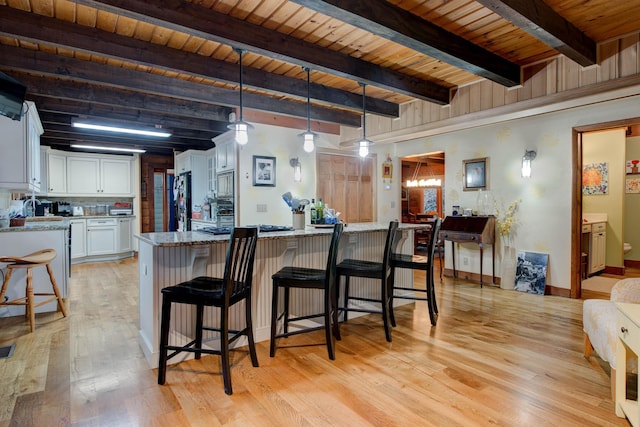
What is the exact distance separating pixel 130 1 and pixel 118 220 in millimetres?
6104

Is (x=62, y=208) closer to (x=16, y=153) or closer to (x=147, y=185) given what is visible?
(x=147, y=185)

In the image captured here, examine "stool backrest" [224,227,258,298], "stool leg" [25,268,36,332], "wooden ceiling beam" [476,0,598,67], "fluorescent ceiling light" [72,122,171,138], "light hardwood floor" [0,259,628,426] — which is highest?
"wooden ceiling beam" [476,0,598,67]

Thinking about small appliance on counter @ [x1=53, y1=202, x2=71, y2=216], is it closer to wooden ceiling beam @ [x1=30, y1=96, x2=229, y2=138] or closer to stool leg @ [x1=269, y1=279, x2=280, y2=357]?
wooden ceiling beam @ [x1=30, y1=96, x2=229, y2=138]

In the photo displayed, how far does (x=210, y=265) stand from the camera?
2711 millimetres

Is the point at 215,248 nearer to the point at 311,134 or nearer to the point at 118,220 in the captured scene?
the point at 311,134

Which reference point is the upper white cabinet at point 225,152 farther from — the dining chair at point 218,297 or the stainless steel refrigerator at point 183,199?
the dining chair at point 218,297

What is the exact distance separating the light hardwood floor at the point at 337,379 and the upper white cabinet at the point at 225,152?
2787 mm

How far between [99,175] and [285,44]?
6331 millimetres

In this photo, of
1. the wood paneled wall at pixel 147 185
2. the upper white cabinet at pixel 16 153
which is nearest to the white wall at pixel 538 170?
the upper white cabinet at pixel 16 153

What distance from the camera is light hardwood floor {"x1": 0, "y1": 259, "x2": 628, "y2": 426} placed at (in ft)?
6.28

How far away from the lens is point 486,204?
16.9 ft

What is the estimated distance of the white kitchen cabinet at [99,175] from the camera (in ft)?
23.5

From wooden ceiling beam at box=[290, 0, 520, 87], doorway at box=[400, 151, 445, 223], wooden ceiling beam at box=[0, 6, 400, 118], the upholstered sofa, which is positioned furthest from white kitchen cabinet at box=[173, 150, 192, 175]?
the upholstered sofa

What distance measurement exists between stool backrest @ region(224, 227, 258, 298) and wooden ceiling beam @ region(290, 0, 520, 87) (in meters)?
1.40
